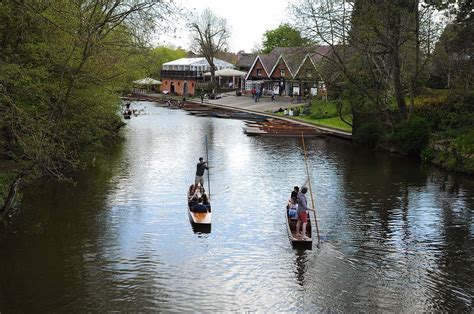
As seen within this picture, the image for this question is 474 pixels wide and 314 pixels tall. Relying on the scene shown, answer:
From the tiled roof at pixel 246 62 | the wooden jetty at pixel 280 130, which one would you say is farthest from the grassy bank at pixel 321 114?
the tiled roof at pixel 246 62

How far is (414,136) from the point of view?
35.8 metres

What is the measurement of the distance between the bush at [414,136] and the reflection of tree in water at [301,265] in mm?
20712

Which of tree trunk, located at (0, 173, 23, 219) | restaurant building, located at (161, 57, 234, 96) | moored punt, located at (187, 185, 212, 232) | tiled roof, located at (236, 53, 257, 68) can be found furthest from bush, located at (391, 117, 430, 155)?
restaurant building, located at (161, 57, 234, 96)

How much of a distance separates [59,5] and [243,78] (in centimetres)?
7079

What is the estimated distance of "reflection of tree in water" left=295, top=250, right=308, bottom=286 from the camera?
597 inches

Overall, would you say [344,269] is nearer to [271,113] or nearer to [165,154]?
[165,154]

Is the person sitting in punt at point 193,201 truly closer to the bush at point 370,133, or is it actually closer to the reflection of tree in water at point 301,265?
the reflection of tree in water at point 301,265

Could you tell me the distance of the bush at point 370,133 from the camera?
133ft

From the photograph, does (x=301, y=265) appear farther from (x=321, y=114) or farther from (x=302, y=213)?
(x=321, y=114)

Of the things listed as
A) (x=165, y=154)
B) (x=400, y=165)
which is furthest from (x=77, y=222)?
(x=400, y=165)

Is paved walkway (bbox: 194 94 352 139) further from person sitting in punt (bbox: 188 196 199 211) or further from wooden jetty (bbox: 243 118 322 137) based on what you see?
person sitting in punt (bbox: 188 196 199 211)

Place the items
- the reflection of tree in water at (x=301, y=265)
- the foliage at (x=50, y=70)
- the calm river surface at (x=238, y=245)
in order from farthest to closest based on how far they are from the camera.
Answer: the foliage at (x=50, y=70) < the reflection of tree in water at (x=301, y=265) < the calm river surface at (x=238, y=245)

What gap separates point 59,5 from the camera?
1864 cm

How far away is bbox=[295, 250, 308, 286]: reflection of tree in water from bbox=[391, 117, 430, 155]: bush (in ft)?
68.0
